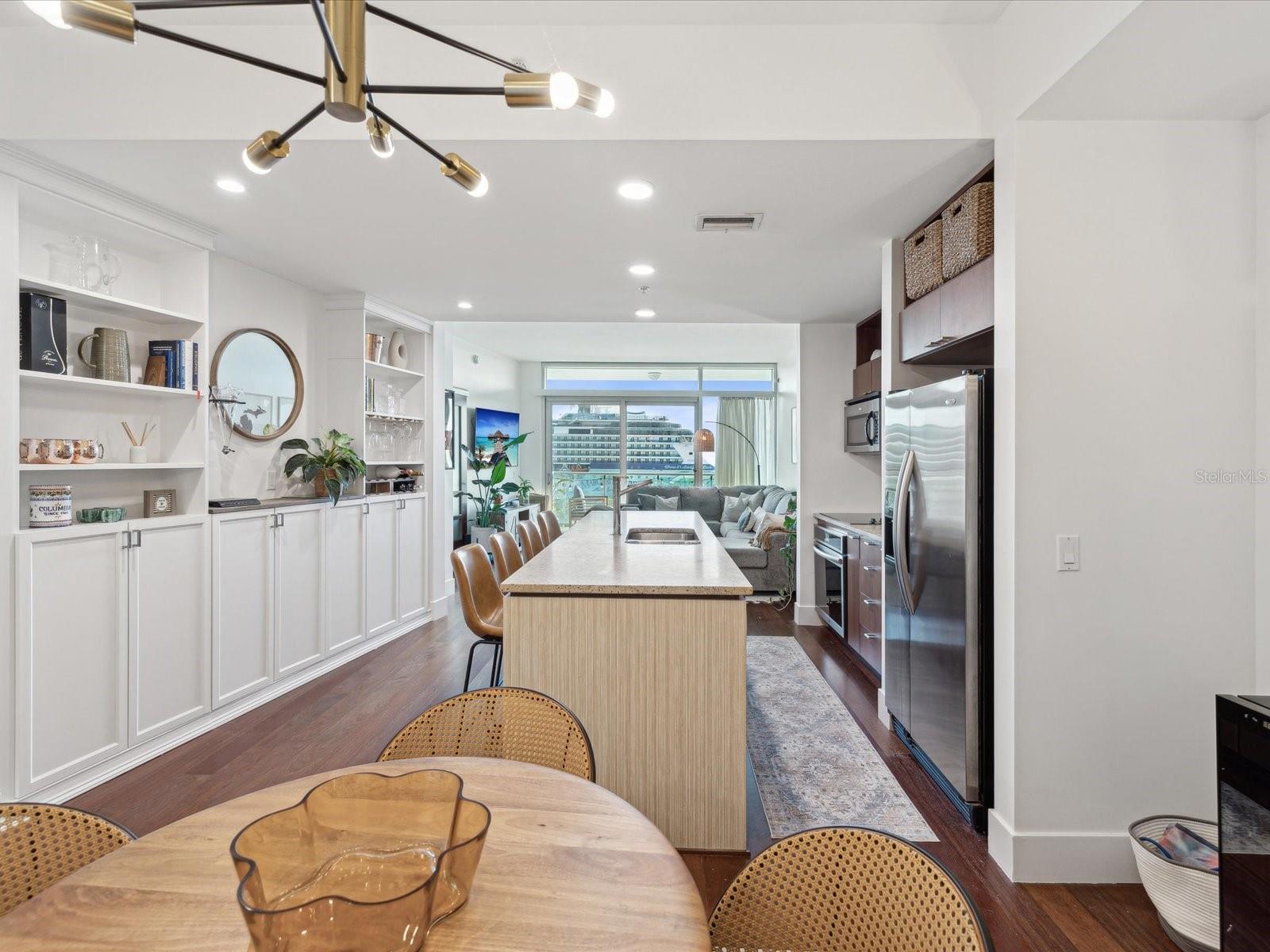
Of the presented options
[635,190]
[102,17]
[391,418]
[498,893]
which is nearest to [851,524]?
[635,190]

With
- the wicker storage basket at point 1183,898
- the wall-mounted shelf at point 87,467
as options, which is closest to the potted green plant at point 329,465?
the wall-mounted shelf at point 87,467

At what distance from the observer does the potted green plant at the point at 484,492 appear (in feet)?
24.7

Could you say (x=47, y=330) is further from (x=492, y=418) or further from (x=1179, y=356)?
(x=492, y=418)

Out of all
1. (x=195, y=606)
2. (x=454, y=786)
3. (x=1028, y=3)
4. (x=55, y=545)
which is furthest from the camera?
(x=195, y=606)

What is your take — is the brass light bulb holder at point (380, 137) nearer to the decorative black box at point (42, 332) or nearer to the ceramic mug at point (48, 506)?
the decorative black box at point (42, 332)

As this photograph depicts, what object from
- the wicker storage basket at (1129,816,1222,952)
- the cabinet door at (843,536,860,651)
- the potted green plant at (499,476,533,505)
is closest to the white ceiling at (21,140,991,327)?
the cabinet door at (843,536,860,651)

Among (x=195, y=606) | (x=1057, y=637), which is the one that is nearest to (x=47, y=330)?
(x=195, y=606)

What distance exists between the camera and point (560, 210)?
2.84m

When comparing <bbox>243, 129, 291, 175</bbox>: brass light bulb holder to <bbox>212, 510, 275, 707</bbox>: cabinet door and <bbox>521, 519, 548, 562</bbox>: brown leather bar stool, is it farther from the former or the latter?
<bbox>521, 519, 548, 562</bbox>: brown leather bar stool

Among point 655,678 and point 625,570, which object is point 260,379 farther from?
point 655,678

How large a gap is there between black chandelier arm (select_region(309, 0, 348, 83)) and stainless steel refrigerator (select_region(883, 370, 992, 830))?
205 cm

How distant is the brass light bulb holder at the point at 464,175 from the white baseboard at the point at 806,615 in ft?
15.0

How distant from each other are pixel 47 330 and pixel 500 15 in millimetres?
2114

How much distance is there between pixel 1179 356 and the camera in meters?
2.05
